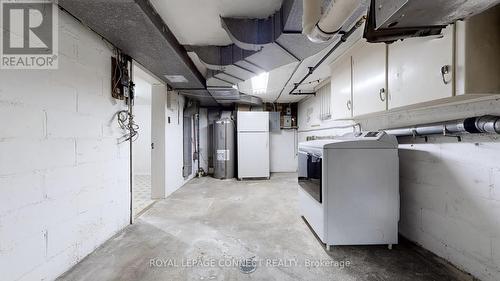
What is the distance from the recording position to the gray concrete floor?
5.57ft

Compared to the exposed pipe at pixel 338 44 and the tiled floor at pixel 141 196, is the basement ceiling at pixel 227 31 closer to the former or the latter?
the exposed pipe at pixel 338 44

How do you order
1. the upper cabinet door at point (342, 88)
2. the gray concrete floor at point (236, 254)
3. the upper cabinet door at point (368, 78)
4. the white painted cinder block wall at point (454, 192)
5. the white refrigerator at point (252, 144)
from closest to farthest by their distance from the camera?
1. the white painted cinder block wall at point (454, 192)
2. the gray concrete floor at point (236, 254)
3. the upper cabinet door at point (368, 78)
4. the upper cabinet door at point (342, 88)
5. the white refrigerator at point (252, 144)

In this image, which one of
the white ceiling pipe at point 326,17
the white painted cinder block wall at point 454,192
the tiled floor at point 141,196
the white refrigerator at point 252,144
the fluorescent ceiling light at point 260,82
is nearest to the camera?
the white ceiling pipe at point 326,17

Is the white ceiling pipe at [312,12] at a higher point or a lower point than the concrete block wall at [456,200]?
higher

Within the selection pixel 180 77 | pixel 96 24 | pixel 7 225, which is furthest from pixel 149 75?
pixel 7 225

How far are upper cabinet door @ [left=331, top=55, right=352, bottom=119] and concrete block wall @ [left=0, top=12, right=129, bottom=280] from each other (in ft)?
8.81

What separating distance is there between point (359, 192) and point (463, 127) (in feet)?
2.97

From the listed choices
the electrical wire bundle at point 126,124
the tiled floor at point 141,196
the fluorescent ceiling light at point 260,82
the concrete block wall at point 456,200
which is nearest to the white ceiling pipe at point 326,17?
the concrete block wall at point 456,200

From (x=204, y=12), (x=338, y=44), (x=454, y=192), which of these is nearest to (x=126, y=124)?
(x=204, y=12)

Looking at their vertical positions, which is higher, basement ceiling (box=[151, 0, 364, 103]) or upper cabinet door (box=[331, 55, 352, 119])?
basement ceiling (box=[151, 0, 364, 103])

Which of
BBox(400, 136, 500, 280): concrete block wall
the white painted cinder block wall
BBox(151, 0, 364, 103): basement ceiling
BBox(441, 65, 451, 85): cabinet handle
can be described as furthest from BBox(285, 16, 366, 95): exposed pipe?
BBox(400, 136, 500, 280): concrete block wall

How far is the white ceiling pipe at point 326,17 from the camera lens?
111 cm

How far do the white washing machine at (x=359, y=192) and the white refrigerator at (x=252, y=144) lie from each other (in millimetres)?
3593

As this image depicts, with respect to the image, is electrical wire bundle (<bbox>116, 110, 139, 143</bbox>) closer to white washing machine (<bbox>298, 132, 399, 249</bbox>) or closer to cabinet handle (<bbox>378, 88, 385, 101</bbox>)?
white washing machine (<bbox>298, 132, 399, 249</bbox>)
